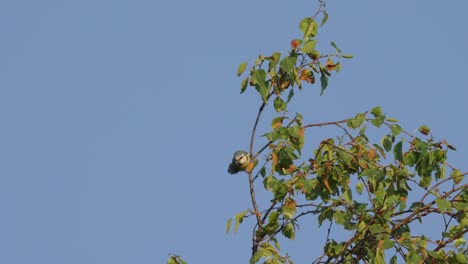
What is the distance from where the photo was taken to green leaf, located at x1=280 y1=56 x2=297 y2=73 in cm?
1039

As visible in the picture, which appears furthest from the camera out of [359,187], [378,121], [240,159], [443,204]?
[240,159]

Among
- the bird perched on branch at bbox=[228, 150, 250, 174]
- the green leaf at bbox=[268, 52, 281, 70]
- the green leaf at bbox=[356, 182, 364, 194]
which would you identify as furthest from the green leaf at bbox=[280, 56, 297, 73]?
the bird perched on branch at bbox=[228, 150, 250, 174]

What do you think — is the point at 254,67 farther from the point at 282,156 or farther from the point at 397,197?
the point at 397,197

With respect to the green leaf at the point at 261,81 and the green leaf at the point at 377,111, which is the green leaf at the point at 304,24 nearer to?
the green leaf at the point at 261,81

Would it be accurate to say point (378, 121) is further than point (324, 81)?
No

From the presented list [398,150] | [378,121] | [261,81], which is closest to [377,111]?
[378,121]

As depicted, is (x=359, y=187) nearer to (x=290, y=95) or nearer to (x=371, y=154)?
(x=371, y=154)

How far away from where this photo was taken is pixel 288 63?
34.2 feet

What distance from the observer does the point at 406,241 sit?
10.0 meters

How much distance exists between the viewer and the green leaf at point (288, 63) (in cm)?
1039

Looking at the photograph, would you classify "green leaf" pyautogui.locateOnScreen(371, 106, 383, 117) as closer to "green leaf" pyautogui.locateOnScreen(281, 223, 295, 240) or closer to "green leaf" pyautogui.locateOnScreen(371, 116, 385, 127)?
"green leaf" pyautogui.locateOnScreen(371, 116, 385, 127)

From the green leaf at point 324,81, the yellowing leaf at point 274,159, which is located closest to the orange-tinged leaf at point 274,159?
the yellowing leaf at point 274,159

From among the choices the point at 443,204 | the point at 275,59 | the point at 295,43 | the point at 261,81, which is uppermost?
the point at 295,43

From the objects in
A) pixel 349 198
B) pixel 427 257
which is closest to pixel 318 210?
pixel 349 198
